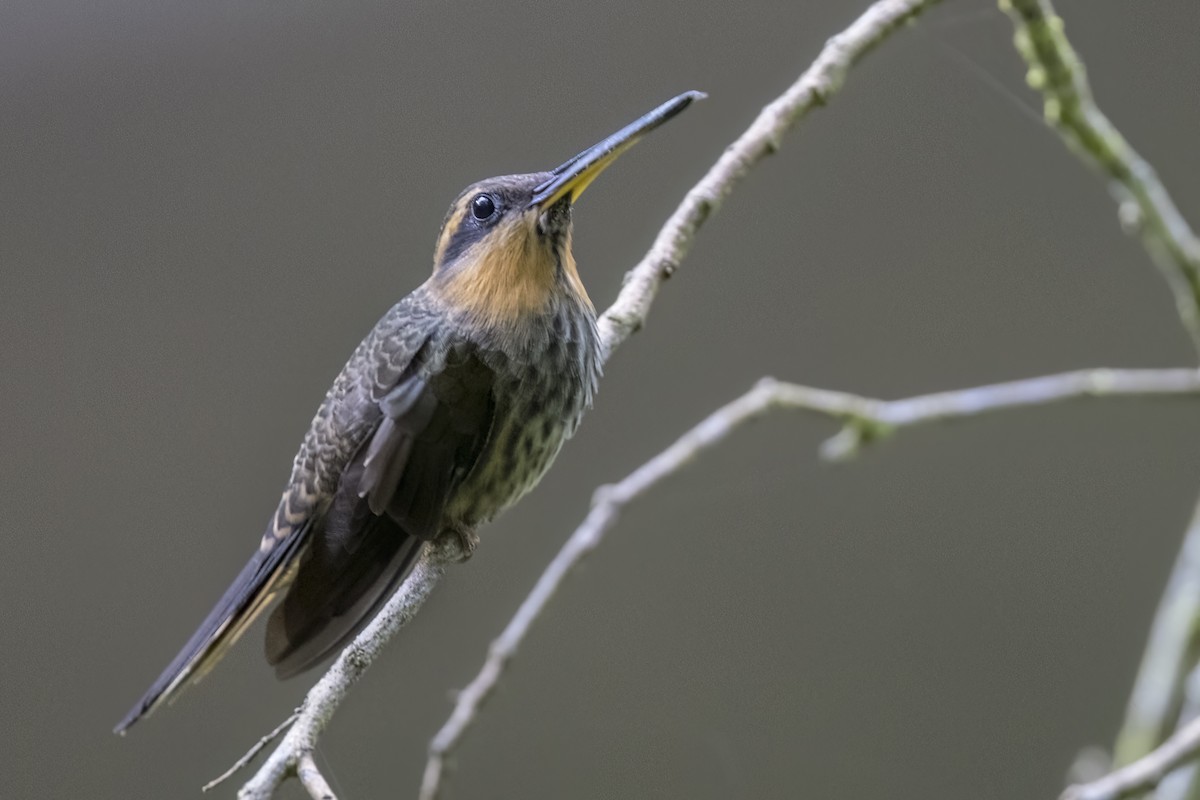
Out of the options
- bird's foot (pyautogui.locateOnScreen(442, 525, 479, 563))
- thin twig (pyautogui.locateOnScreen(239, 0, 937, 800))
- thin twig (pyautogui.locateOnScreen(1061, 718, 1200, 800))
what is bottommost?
thin twig (pyautogui.locateOnScreen(1061, 718, 1200, 800))

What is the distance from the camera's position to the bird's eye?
1.80 m

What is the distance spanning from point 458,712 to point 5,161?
250cm

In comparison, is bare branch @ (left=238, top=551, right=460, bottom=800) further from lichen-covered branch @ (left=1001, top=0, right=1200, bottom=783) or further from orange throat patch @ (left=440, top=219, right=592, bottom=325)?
lichen-covered branch @ (left=1001, top=0, right=1200, bottom=783)

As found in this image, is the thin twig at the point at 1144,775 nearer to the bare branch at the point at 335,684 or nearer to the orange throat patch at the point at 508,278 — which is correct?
the bare branch at the point at 335,684

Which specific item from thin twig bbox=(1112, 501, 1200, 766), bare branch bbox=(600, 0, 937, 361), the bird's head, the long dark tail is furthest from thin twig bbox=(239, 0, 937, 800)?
thin twig bbox=(1112, 501, 1200, 766)

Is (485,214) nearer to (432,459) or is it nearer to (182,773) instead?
(432,459)

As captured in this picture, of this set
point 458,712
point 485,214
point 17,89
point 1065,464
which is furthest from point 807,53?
point 458,712

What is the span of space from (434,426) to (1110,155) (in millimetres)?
911

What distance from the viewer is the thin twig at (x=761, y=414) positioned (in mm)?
1104

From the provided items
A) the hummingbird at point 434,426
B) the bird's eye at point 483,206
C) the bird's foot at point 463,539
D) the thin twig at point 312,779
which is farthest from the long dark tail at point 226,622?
the bird's eye at point 483,206

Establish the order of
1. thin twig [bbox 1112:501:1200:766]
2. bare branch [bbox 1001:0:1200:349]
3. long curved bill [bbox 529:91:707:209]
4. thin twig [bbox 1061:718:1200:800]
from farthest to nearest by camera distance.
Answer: long curved bill [bbox 529:91:707:209], bare branch [bbox 1001:0:1200:349], thin twig [bbox 1112:501:1200:766], thin twig [bbox 1061:718:1200:800]

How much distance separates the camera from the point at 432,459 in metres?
1.65

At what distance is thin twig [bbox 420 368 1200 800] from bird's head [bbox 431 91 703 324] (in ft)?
1.80

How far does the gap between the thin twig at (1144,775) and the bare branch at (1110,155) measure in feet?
1.50
